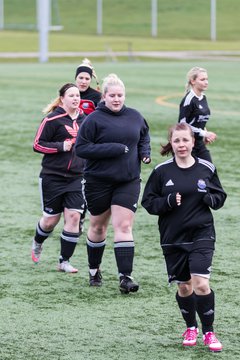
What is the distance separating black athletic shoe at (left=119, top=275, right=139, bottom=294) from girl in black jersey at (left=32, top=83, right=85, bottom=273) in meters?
1.01

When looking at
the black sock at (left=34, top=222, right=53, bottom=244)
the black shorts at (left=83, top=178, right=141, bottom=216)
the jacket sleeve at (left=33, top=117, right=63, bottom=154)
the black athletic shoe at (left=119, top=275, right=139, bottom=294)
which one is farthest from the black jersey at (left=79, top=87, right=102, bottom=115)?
the black athletic shoe at (left=119, top=275, right=139, bottom=294)

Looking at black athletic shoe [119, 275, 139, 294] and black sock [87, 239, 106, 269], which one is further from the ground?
black sock [87, 239, 106, 269]

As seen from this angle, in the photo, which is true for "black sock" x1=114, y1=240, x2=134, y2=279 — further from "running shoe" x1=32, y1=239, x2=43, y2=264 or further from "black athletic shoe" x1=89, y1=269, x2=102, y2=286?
"running shoe" x1=32, y1=239, x2=43, y2=264

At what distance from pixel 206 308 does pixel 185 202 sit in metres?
0.79

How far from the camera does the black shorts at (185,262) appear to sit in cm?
743

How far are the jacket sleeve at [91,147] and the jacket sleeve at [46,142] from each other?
2.63 feet

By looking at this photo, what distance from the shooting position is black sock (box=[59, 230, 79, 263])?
1013 centimetres

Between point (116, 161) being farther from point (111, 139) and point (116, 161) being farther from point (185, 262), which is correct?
point (185, 262)

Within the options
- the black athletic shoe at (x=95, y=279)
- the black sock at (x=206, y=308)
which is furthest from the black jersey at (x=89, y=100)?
the black sock at (x=206, y=308)

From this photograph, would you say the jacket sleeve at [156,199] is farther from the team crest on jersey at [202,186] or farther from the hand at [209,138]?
the hand at [209,138]

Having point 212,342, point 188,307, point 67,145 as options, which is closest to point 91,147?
point 67,145

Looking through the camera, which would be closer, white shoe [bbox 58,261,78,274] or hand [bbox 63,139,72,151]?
hand [bbox 63,139,72,151]

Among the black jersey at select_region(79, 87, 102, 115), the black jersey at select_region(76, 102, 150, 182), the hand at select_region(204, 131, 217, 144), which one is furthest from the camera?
the hand at select_region(204, 131, 217, 144)

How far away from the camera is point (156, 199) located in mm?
7559
